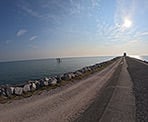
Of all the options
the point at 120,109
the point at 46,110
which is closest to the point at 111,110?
the point at 120,109

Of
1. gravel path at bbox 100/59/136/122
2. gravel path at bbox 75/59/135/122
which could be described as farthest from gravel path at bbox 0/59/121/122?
gravel path at bbox 100/59/136/122

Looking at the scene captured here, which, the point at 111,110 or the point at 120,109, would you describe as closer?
the point at 111,110

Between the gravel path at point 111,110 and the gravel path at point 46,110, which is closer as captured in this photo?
the gravel path at point 111,110

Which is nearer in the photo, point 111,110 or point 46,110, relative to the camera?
point 111,110

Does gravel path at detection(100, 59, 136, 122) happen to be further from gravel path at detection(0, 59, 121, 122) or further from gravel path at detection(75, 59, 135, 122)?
gravel path at detection(0, 59, 121, 122)

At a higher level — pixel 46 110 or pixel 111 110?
pixel 111 110

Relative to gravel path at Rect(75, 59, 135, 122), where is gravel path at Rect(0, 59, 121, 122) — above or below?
below

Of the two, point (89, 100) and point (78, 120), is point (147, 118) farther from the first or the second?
point (89, 100)

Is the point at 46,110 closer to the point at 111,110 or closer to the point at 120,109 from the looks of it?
the point at 111,110

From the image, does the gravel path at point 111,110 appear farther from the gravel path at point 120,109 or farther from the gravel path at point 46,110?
the gravel path at point 46,110

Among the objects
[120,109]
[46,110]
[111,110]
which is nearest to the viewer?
[111,110]

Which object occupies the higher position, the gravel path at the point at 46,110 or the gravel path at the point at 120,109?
the gravel path at the point at 120,109

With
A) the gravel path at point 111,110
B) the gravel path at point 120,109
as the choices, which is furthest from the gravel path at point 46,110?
the gravel path at point 120,109

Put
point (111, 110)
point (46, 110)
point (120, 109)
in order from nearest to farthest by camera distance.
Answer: point (111, 110) → point (120, 109) → point (46, 110)
